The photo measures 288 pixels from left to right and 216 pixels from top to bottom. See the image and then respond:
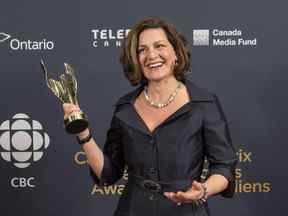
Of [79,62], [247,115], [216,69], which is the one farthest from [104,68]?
[247,115]

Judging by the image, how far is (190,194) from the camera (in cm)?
121

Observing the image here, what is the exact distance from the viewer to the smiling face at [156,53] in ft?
4.50

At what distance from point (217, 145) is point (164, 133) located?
15 centimetres

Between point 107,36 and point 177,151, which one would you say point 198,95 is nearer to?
point 177,151

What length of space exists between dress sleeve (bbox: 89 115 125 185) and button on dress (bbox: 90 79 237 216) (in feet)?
0.15

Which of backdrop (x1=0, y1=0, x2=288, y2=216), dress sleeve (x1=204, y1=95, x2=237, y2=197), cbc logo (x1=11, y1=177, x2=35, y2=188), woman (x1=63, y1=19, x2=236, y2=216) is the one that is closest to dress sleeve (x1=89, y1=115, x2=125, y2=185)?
woman (x1=63, y1=19, x2=236, y2=216)

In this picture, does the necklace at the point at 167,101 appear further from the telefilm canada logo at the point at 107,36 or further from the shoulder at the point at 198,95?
the telefilm canada logo at the point at 107,36

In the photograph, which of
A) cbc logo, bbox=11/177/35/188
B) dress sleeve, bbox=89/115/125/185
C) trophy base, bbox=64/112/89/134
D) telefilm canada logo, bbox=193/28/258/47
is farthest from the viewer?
cbc logo, bbox=11/177/35/188

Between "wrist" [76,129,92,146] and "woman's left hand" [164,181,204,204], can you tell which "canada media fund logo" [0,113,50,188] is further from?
"woman's left hand" [164,181,204,204]

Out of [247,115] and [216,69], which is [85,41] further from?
[247,115]

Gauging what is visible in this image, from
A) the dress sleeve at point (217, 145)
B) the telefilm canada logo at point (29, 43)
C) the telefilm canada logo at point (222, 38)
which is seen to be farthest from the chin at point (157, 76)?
the telefilm canada logo at point (29, 43)

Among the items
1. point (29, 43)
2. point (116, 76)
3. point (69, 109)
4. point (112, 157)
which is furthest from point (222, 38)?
point (69, 109)

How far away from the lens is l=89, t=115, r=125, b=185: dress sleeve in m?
1.45

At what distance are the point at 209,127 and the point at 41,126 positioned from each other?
1168 millimetres
